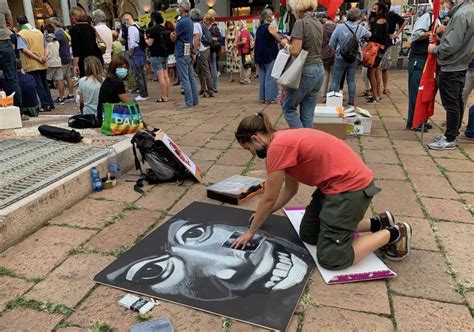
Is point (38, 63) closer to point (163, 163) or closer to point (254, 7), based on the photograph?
point (163, 163)

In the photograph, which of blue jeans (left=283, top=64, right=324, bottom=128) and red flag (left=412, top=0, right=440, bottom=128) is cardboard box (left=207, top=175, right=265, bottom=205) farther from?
red flag (left=412, top=0, right=440, bottom=128)

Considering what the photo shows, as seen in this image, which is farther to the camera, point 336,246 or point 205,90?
point 205,90

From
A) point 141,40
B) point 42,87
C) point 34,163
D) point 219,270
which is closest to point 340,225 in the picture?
point 219,270

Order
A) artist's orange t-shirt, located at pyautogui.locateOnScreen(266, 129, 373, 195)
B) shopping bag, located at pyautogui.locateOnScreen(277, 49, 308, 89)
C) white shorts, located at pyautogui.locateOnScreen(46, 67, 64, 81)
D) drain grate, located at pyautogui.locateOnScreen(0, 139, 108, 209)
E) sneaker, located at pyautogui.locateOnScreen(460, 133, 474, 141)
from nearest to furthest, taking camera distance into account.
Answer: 1. artist's orange t-shirt, located at pyautogui.locateOnScreen(266, 129, 373, 195)
2. drain grate, located at pyautogui.locateOnScreen(0, 139, 108, 209)
3. shopping bag, located at pyautogui.locateOnScreen(277, 49, 308, 89)
4. sneaker, located at pyautogui.locateOnScreen(460, 133, 474, 141)
5. white shorts, located at pyautogui.locateOnScreen(46, 67, 64, 81)

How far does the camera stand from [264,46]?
691cm

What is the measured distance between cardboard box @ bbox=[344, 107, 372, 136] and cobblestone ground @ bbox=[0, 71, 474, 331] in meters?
0.48

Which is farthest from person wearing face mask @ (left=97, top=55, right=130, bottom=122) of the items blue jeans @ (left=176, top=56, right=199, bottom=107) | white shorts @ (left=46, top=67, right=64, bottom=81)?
white shorts @ (left=46, top=67, right=64, bottom=81)

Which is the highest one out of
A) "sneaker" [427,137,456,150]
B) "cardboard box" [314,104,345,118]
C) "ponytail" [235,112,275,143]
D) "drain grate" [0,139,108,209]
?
"ponytail" [235,112,275,143]

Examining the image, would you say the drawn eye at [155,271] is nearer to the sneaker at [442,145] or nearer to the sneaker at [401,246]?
the sneaker at [401,246]

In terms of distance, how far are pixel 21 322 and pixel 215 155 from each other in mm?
2809

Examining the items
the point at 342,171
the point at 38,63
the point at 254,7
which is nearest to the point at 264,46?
the point at 38,63

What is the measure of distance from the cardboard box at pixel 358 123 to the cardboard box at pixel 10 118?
400cm

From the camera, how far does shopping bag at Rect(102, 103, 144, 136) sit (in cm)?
435

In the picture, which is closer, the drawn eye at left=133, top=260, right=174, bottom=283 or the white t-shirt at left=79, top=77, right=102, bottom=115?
the drawn eye at left=133, top=260, right=174, bottom=283
